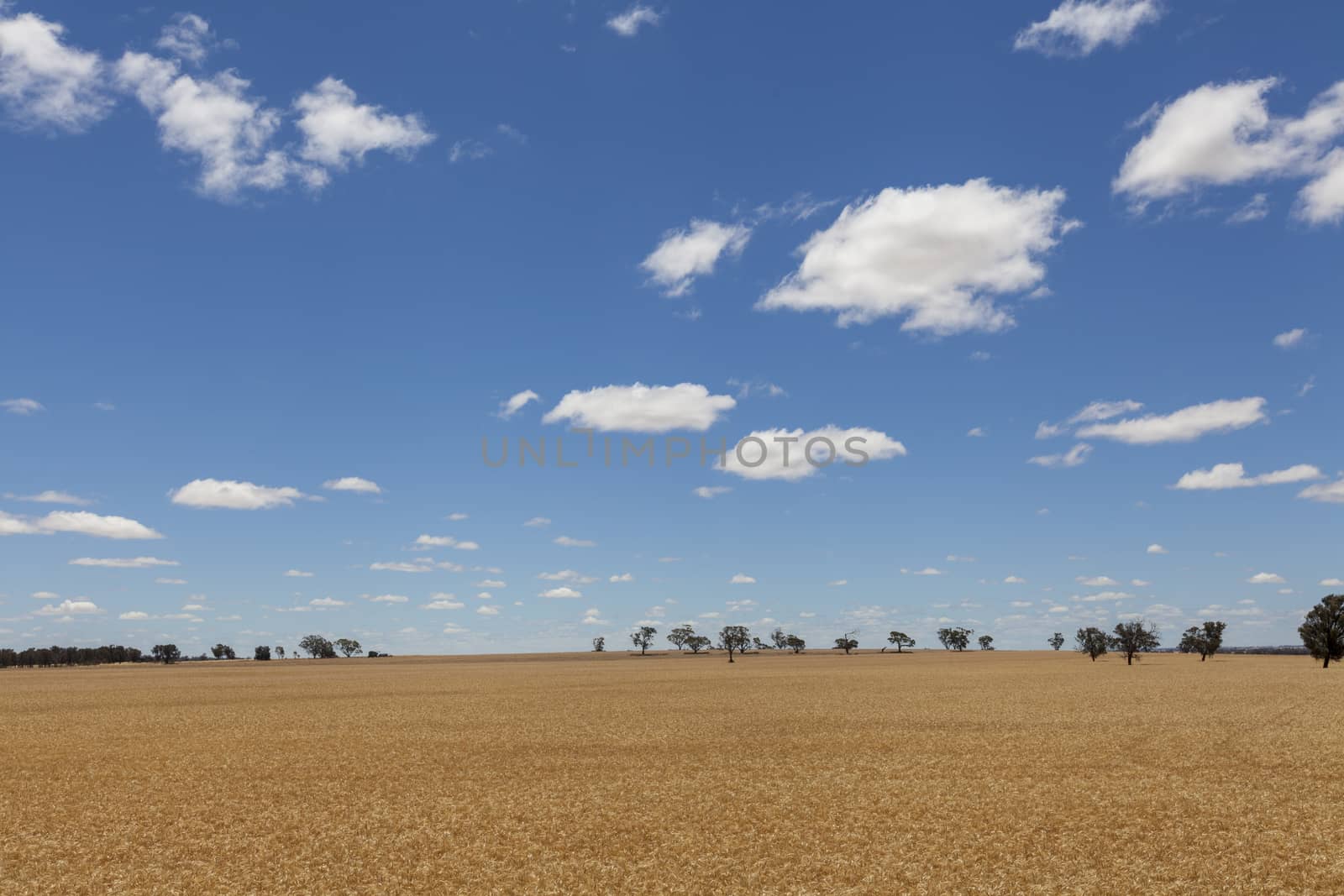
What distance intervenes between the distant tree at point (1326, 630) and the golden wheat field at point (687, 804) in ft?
260

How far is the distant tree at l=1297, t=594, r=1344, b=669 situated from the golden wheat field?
7913 centimetres

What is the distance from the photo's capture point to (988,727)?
38.1 metres

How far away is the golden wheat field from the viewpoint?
1717 centimetres

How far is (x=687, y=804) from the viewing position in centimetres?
2288

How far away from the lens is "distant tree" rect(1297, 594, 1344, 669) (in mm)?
107812

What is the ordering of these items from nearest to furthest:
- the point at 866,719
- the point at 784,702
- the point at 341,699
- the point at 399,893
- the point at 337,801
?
the point at 399,893 < the point at 337,801 < the point at 866,719 < the point at 784,702 < the point at 341,699

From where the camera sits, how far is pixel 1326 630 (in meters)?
109

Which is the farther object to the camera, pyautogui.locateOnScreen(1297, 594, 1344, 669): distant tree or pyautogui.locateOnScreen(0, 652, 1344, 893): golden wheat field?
pyautogui.locateOnScreen(1297, 594, 1344, 669): distant tree

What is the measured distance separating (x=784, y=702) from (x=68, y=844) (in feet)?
132

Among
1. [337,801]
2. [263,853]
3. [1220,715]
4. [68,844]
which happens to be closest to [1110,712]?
[1220,715]

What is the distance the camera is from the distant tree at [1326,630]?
10781 cm

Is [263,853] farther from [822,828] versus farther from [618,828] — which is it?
[822,828]

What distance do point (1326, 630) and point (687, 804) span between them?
394 feet

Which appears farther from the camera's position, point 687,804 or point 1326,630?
point 1326,630
